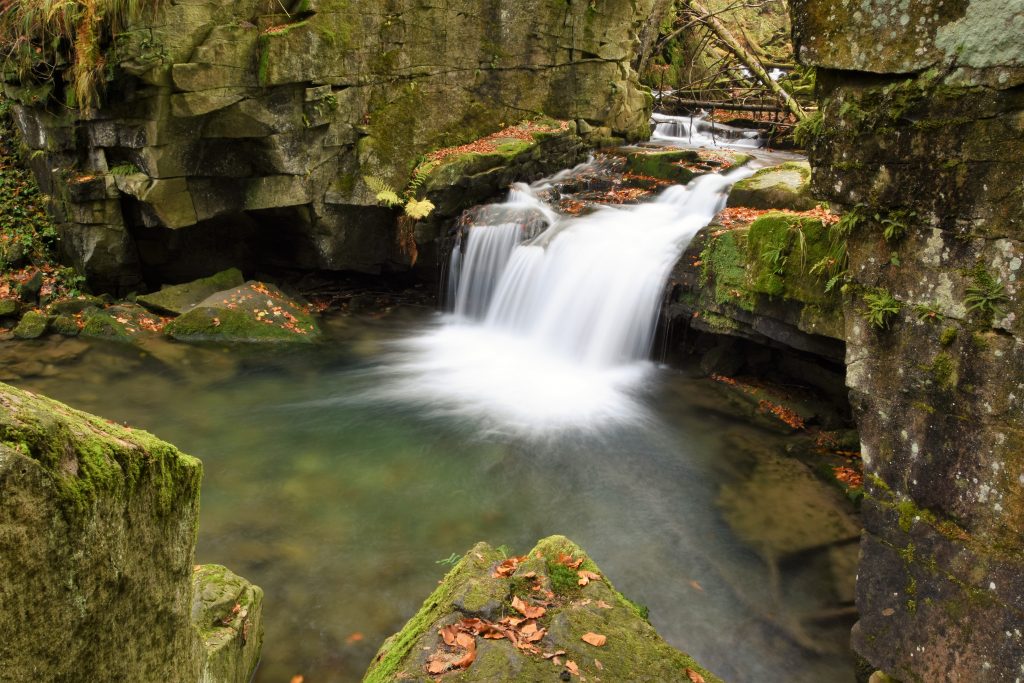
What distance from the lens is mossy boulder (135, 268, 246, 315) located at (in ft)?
38.4

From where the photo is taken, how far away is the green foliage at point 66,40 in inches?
382

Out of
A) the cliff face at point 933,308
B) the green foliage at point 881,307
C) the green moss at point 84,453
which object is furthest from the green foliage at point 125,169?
the green foliage at point 881,307

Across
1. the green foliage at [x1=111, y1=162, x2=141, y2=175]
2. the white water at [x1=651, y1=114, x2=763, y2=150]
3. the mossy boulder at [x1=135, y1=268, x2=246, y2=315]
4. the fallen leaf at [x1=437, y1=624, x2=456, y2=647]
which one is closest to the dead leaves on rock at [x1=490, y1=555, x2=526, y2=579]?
the fallen leaf at [x1=437, y1=624, x2=456, y2=647]

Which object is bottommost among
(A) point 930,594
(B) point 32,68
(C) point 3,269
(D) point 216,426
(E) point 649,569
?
(E) point 649,569

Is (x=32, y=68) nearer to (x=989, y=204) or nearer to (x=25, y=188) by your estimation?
(x=25, y=188)

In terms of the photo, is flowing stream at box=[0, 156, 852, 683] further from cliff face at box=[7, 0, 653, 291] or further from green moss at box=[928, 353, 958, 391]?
green moss at box=[928, 353, 958, 391]

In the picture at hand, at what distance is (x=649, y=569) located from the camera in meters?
6.38

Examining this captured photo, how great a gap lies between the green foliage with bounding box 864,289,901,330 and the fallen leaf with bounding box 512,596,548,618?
273cm

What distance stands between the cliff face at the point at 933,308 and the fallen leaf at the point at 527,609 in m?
2.39

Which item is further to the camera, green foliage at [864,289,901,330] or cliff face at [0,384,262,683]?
green foliage at [864,289,901,330]

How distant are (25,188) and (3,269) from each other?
1.74 m

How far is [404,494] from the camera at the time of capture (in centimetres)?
726

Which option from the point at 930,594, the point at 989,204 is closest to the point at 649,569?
the point at 930,594

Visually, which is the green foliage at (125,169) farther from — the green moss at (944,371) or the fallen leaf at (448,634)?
the green moss at (944,371)
